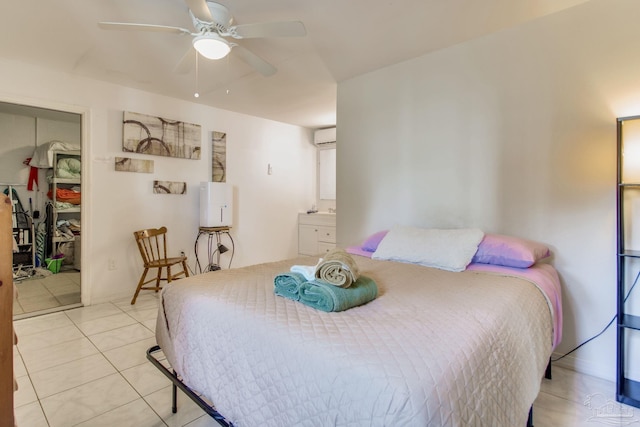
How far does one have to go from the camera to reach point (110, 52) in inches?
107

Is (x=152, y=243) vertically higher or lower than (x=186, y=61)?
lower

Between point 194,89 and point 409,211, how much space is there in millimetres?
2681

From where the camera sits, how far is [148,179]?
367cm

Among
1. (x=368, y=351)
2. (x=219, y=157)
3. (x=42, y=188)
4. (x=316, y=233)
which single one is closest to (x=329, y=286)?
(x=368, y=351)

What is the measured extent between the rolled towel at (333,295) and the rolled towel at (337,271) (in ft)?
0.11

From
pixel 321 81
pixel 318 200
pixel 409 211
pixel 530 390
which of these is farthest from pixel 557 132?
pixel 318 200

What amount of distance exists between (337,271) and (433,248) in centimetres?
104

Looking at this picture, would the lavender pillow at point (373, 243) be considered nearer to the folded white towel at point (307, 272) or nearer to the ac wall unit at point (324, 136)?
the folded white towel at point (307, 272)

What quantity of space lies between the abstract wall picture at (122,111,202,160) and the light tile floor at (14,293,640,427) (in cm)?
195

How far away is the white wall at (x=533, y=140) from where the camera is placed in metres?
1.97

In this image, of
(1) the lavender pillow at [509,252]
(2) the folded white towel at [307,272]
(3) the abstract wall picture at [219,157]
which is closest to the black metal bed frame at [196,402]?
(2) the folded white towel at [307,272]

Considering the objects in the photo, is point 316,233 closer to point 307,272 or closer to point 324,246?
point 324,246

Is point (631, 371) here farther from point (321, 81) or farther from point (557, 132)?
point (321, 81)

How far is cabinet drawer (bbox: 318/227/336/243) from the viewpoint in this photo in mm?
4797
